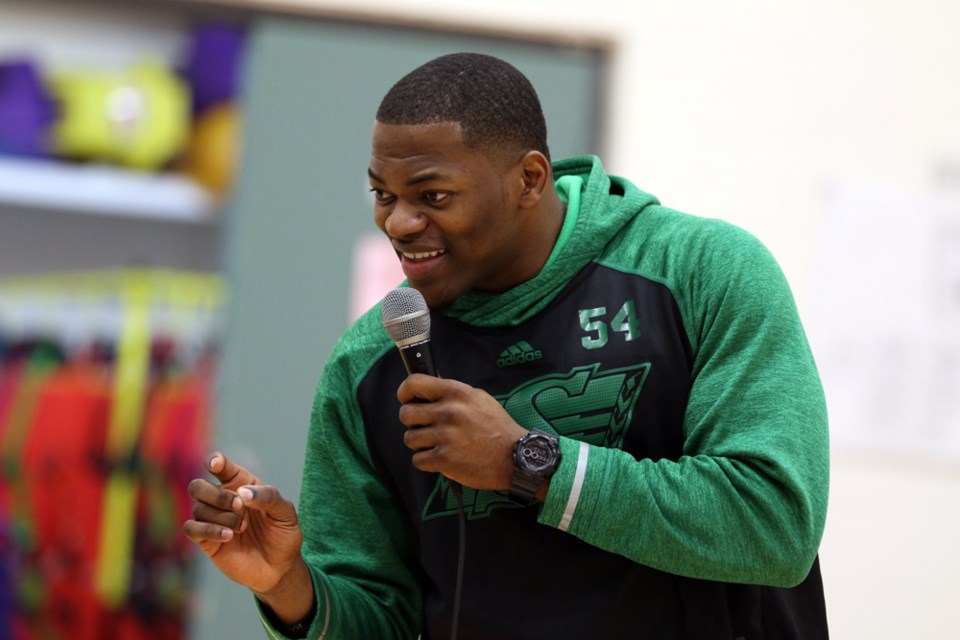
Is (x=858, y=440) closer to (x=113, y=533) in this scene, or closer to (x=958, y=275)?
(x=958, y=275)

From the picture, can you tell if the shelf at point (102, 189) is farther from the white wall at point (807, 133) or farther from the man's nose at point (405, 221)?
the man's nose at point (405, 221)

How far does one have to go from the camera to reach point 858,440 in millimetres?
3178

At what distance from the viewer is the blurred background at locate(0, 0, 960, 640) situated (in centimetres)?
310

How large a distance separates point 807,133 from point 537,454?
7.48 ft

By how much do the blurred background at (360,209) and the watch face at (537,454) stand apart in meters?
1.92

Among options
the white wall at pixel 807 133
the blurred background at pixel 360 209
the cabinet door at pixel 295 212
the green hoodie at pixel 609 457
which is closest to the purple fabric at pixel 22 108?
the blurred background at pixel 360 209

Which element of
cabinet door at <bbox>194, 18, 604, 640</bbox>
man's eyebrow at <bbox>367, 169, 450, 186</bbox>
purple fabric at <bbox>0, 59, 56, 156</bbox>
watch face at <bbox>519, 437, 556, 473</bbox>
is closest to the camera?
watch face at <bbox>519, 437, 556, 473</bbox>

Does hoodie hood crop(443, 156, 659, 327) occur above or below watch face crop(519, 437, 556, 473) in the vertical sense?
above

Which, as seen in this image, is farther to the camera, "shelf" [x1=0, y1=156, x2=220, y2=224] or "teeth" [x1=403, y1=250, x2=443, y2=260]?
"shelf" [x1=0, y1=156, x2=220, y2=224]

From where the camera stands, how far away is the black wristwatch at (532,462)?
117 cm

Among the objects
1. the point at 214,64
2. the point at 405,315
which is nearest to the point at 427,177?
the point at 405,315

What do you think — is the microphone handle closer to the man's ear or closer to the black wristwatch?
the black wristwatch

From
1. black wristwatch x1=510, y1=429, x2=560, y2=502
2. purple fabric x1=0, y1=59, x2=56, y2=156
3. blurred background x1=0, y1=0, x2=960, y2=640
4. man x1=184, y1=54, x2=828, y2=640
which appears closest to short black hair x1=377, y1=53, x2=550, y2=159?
man x1=184, y1=54, x2=828, y2=640

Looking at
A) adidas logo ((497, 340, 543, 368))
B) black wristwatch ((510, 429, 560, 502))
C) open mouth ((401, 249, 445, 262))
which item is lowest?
black wristwatch ((510, 429, 560, 502))
